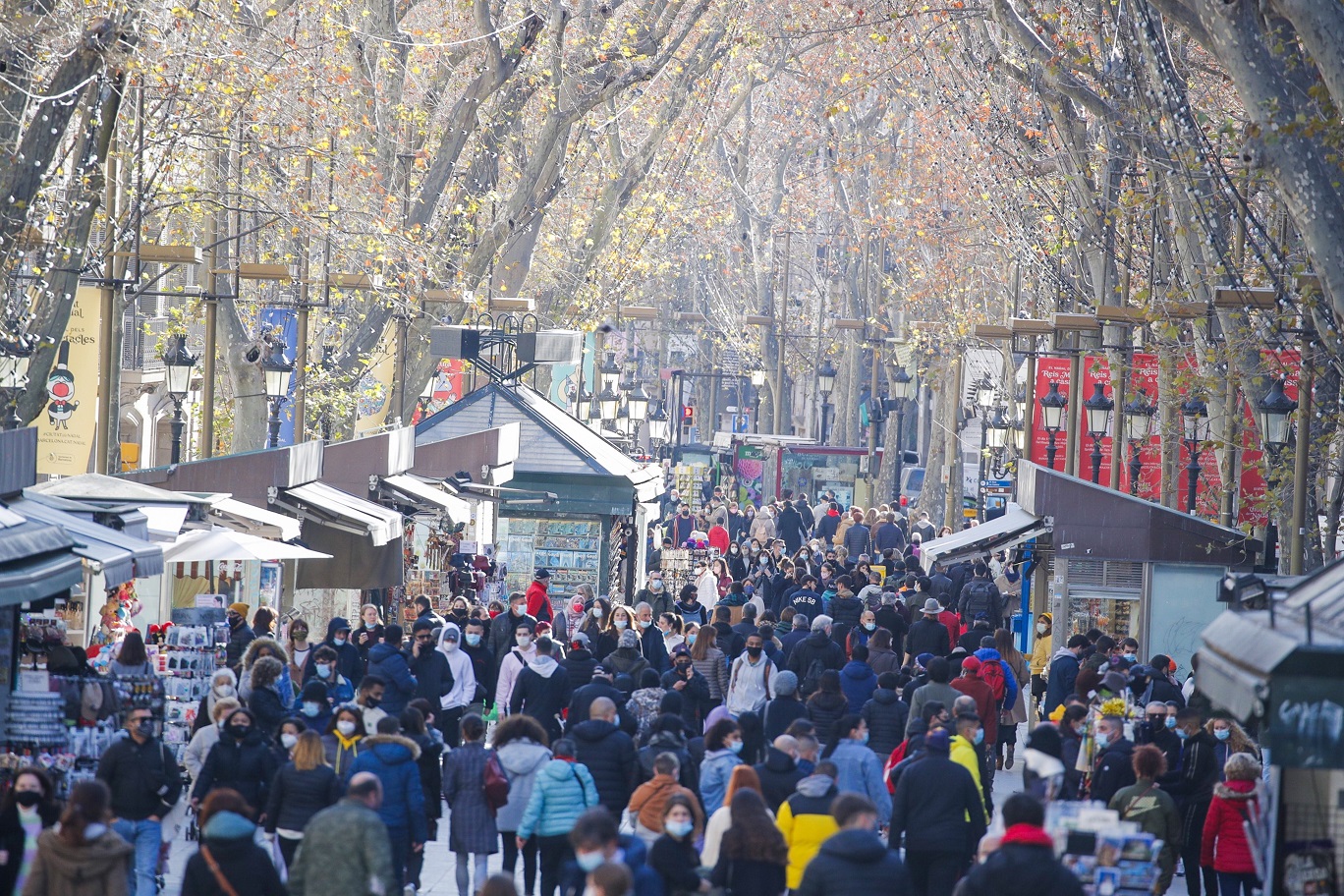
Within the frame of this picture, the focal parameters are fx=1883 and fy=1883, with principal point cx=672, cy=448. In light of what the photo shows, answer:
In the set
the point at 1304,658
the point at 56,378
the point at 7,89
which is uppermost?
the point at 7,89

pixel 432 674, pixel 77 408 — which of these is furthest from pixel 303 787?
pixel 77 408

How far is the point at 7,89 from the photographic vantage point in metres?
16.2

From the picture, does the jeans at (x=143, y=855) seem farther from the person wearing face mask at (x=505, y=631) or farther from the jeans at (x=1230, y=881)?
the person wearing face mask at (x=505, y=631)

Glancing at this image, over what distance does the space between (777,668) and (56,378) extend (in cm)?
904

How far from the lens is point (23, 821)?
8.88 meters

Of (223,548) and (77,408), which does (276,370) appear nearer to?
(77,408)

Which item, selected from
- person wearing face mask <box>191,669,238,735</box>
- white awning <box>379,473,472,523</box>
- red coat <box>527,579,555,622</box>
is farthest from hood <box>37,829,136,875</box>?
white awning <box>379,473,472,523</box>

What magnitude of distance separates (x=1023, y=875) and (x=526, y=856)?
350 cm

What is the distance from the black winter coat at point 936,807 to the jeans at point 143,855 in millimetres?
3938

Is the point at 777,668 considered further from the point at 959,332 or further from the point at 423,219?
the point at 959,332

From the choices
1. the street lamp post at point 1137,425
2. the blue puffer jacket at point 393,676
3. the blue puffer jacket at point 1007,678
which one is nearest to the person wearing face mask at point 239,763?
the blue puffer jacket at point 393,676

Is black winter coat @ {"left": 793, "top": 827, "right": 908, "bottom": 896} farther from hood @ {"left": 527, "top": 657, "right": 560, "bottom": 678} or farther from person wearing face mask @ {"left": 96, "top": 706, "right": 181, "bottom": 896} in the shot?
hood @ {"left": 527, "top": 657, "right": 560, "bottom": 678}

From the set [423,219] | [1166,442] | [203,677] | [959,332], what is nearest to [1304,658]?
[203,677]

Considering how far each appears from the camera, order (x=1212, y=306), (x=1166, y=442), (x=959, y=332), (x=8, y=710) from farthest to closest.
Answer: (x=959, y=332), (x=1166, y=442), (x=1212, y=306), (x=8, y=710)
